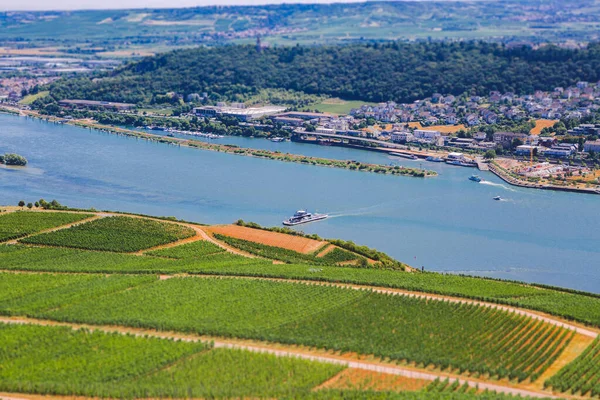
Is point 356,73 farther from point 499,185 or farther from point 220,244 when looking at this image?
point 220,244

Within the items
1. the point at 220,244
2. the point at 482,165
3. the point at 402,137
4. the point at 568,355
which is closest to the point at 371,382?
the point at 568,355

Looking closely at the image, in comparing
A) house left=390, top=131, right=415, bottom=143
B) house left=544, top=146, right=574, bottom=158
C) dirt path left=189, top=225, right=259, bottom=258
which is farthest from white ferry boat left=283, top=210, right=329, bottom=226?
house left=390, top=131, right=415, bottom=143

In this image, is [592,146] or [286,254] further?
[592,146]

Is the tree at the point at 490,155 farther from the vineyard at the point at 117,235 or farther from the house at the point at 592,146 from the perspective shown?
the vineyard at the point at 117,235

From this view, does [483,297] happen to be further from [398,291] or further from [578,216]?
[578,216]

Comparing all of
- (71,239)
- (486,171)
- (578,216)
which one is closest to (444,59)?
(486,171)

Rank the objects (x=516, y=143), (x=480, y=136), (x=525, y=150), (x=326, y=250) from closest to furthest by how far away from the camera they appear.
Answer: (x=326, y=250) < (x=525, y=150) < (x=516, y=143) < (x=480, y=136)

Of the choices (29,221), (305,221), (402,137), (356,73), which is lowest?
(305,221)
